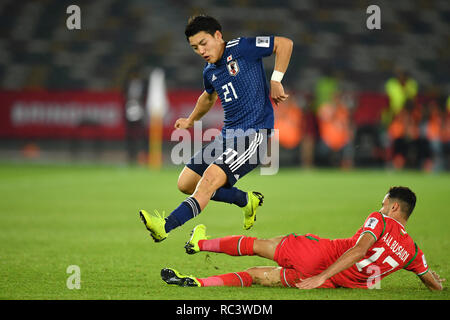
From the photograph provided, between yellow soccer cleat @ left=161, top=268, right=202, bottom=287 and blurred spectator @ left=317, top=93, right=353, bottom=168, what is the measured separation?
47.3 feet

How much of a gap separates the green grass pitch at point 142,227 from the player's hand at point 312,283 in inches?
3.4

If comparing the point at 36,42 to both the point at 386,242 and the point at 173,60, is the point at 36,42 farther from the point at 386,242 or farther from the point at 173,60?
the point at 386,242

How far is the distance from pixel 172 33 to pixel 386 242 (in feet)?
70.3

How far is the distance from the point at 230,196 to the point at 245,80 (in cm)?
110

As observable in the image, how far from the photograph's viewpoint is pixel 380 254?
18.0 ft

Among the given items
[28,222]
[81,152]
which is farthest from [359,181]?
[81,152]

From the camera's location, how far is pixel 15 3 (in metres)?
27.1

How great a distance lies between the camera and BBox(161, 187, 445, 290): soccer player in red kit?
5398 millimetres

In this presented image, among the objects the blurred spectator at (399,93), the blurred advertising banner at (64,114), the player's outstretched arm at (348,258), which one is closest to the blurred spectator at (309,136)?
the blurred spectator at (399,93)

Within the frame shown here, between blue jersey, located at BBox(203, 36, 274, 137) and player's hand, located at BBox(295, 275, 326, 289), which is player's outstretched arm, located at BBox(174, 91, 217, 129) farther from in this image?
player's hand, located at BBox(295, 275, 326, 289)

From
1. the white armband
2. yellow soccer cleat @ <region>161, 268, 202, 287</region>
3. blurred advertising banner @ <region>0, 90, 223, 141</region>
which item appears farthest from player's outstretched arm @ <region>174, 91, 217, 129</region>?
blurred advertising banner @ <region>0, 90, 223, 141</region>

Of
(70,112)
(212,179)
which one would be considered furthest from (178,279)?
(70,112)

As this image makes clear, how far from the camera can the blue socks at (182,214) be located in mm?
5859

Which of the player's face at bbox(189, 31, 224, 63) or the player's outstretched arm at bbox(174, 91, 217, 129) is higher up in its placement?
the player's face at bbox(189, 31, 224, 63)
